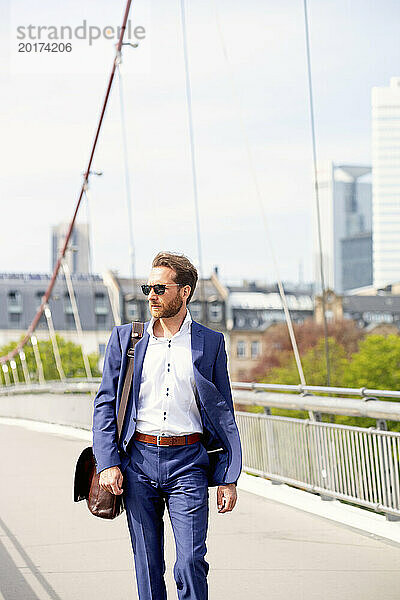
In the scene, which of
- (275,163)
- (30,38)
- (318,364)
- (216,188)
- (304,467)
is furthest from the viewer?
(275,163)

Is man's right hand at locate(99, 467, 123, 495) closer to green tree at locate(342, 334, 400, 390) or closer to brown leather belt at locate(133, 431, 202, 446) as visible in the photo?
brown leather belt at locate(133, 431, 202, 446)

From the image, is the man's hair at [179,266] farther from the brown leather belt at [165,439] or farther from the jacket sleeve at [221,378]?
the brown leather belt at [165,439]

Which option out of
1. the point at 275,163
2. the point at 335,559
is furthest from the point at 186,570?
the point at 275,163

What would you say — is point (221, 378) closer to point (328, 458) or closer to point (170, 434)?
point (170, 434)

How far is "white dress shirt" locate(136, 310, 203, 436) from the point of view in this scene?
13.9ft

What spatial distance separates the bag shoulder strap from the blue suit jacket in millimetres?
15

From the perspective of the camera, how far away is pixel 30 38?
752 inches

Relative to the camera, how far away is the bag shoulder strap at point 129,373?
14.0 ft

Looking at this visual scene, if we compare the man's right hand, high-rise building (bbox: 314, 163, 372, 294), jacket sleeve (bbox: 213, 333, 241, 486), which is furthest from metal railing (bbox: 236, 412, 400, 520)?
high-rise building (bbox: 314, 163, 372, 294)

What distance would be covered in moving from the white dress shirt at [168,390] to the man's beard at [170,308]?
8 centimetres

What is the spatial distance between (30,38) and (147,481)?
15.8 metres

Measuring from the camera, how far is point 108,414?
14.1 ft

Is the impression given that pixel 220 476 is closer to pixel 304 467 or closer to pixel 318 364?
pixel 304 467

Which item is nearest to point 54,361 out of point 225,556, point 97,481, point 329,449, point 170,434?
point 329,449
